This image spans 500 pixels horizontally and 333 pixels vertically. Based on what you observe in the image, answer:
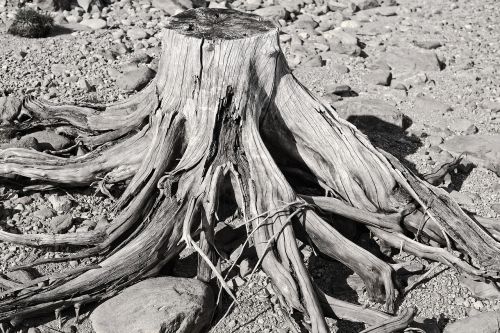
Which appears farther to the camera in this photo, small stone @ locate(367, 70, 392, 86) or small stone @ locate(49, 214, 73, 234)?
small stone @ locate(367, 70, 392, 86)

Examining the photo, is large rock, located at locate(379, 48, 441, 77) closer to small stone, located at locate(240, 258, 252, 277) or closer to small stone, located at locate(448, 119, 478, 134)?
small stone, located at locate(448, 119, 478, 134)

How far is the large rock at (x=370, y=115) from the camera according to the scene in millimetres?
7168

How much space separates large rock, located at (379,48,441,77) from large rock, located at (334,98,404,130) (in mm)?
1465

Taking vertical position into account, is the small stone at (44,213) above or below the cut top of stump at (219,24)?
below

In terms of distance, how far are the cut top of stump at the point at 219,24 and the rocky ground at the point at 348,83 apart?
5.42ft

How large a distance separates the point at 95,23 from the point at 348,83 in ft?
11.9

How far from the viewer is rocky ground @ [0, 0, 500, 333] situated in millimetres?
4953

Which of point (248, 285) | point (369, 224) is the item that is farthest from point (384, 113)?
point (248, 285)

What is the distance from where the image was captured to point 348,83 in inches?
322

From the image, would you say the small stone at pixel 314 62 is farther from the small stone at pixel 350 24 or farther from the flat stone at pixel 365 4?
the flat stone at pixel 365 4

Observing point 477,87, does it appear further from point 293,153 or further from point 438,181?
point 293,153

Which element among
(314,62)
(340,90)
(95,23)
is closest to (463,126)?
(340,90)

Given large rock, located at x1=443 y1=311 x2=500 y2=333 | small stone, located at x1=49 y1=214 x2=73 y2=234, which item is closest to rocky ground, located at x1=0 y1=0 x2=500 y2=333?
small stone, located at x1=49 y1=214 x2=73 y2=234

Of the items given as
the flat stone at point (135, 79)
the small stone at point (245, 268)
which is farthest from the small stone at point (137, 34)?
the small stone at point (245, 268)
